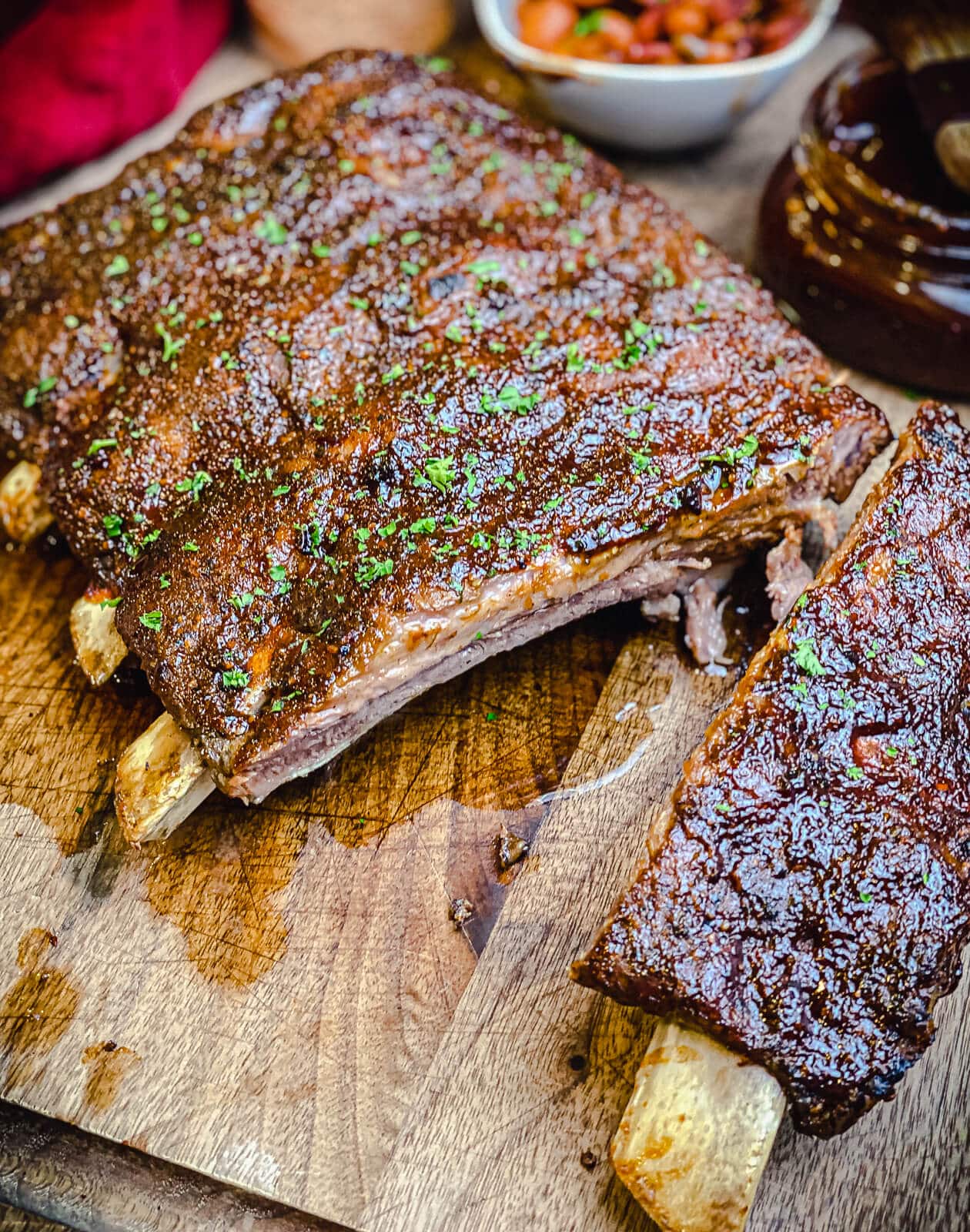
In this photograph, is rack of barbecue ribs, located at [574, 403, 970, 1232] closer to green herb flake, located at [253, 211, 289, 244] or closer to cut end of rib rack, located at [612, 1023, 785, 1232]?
cut end of rib rack, located at [612, 1023, 785, 1232]

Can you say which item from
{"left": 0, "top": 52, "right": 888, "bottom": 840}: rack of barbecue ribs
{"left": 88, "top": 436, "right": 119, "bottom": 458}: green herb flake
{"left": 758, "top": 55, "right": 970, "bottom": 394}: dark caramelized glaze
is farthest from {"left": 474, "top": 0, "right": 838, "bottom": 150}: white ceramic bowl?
{"left": 88, "top": 436, "right": 119, "bottom": 458}: green herb flake

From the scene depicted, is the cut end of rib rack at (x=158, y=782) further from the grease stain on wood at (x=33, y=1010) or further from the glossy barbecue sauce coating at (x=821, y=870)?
the glossy barbecue sauce coating at (x=821, y=870)

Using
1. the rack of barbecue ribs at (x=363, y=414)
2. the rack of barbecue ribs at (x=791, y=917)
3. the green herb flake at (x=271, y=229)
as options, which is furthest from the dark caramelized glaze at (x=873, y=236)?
the green herb flake at (x=271, y=229)

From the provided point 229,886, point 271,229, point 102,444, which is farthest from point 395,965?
point 271,229

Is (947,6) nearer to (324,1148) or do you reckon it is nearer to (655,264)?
(655,264)

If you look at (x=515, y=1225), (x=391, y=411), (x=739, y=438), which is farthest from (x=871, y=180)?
(x=515, y=1225)
